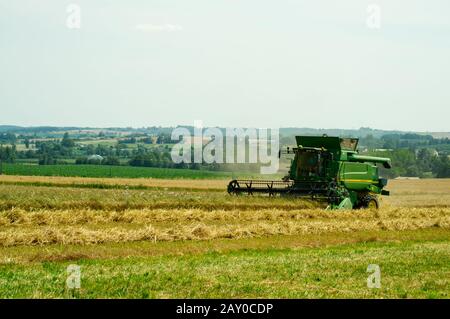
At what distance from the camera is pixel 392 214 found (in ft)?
105

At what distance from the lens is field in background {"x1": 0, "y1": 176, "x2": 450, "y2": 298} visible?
13.5 meters

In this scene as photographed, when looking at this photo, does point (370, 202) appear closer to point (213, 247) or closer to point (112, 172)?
point (213, 247)

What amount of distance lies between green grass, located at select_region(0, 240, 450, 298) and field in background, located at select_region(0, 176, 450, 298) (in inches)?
0.9

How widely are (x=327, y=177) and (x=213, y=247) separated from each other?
475 inches

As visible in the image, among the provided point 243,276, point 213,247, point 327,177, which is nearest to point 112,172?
point 327,177

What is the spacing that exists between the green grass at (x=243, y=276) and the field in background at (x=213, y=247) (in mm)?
23

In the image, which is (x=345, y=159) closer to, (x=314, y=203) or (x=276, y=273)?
(x=314, y=203)

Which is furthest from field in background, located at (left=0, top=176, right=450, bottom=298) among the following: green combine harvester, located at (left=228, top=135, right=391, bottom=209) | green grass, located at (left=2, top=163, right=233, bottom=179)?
green grass, located at (left=2, top=163, right=233, bottom=179)

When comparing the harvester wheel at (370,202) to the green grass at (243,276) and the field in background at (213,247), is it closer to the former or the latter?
the field in background at (213,247)

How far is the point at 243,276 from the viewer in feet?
48.9

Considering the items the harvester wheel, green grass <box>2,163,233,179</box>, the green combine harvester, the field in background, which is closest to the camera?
the field in background

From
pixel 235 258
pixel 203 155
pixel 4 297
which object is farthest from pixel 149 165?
pixel 4 297

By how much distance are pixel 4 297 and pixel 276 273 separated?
594 centimetres

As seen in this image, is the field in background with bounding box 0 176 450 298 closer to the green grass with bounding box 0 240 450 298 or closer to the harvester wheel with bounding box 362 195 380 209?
the green grass with bounding box 0 240 450 298
